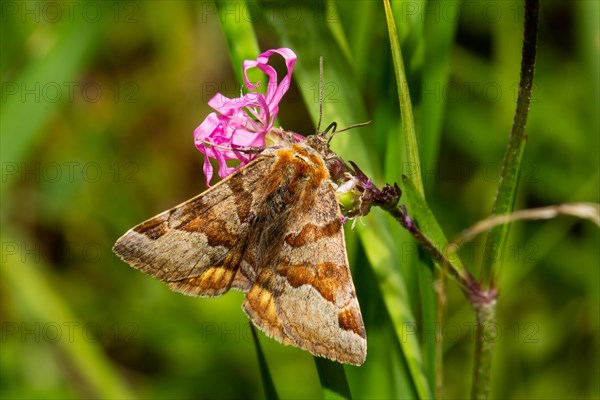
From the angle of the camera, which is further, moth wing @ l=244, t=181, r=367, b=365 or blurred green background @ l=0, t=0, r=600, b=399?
blurred green background @ l=0, t=0, r=600, b=399

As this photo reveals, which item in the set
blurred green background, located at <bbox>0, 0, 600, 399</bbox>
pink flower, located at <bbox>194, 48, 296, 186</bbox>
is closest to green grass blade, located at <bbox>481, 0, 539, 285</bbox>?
blurred green background, located at <bbox>0, 0, 600, 399</bbox>

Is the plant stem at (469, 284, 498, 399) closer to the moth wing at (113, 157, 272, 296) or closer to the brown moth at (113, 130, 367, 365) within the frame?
the brown moth at (113, 130, 367, 365)

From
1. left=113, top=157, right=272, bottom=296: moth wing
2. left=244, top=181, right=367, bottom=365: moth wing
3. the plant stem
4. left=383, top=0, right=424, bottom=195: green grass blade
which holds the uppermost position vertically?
left=383, top=0, right=424, bottom=195: green grass blade

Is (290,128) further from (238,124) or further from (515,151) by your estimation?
(515,151)

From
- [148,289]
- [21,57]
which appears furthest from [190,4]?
[148,289]

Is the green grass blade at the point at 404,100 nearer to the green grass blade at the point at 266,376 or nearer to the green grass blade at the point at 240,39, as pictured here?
the green grass blade at the point at 240,39

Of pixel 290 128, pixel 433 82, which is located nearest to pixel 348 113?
pixel 433 82

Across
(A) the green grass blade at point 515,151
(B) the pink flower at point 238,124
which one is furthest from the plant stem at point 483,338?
(B) the pink flower at point 238,124

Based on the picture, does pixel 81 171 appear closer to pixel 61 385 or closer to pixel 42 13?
pixel 42 13
